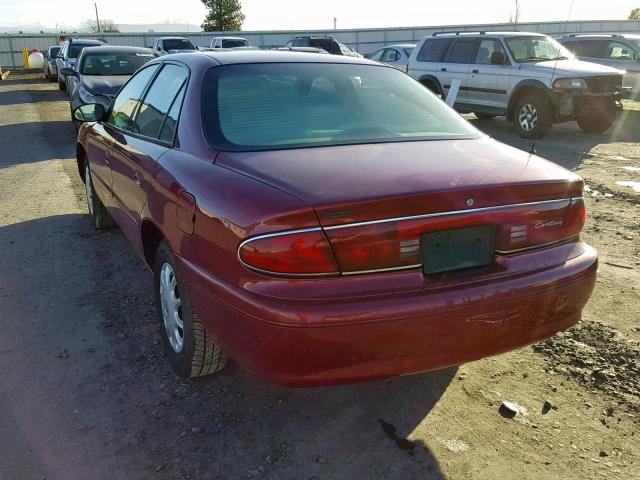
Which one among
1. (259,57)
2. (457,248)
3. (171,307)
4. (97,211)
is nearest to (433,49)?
(97,211)

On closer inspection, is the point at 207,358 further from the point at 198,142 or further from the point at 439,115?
the point at 439,115

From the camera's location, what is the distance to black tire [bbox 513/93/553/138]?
1047cm

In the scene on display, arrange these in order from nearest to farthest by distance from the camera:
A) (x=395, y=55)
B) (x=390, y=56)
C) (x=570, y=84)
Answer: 1. (x=570, y=84)
2. (x=395, y=55)
3. (x=390, y=56)

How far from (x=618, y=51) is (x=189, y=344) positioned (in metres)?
14.9

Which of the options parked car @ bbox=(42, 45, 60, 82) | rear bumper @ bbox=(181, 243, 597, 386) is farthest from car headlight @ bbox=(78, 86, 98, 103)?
parked car @ bbox=(42, 45, 60, 82)

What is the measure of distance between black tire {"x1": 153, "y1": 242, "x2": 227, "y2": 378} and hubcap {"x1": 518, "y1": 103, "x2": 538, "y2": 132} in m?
9.22

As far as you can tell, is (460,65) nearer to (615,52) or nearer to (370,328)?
(615,52)

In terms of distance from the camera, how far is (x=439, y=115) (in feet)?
11.5

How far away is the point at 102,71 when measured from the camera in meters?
11.9

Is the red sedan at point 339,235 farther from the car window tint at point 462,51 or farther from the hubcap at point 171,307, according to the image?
the car window tint at point 462,51

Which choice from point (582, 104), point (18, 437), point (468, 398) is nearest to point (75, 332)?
point (18, 437)

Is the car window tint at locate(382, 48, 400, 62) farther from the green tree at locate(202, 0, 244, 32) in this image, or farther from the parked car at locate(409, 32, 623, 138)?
the green tree at locate(202, 0, 244, 32)

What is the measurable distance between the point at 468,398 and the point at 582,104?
897 cm

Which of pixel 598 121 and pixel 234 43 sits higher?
pixel 234 43
